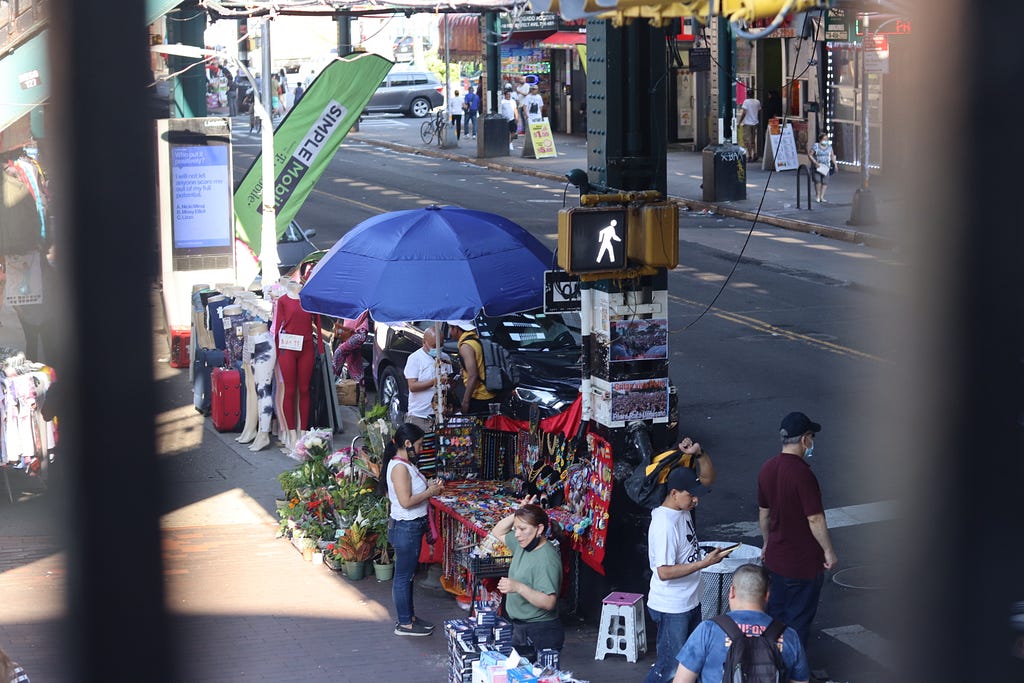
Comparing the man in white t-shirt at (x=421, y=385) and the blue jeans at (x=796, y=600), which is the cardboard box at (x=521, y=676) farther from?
the man in white t-shirt at (x=421, y=385)

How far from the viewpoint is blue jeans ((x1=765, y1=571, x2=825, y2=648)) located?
7.70 m

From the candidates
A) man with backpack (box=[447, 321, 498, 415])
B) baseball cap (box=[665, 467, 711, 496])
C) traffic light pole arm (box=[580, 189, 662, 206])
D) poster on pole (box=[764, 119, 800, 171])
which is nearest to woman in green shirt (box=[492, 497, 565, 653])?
baseball cap (box=[665, 467, 711, 496])

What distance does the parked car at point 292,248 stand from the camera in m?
20.1

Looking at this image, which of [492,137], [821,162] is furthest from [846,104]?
[492,137]

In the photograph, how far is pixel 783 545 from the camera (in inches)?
303

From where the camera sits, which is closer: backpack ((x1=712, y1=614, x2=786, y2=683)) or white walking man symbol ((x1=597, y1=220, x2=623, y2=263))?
backpack ((x1=712, y1=614, x2=786, y2=683))

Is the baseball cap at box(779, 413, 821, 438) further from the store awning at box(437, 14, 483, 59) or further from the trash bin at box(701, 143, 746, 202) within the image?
the store awning at box(437, 14, 483, 59)

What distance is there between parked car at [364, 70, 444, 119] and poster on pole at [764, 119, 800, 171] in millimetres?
23051

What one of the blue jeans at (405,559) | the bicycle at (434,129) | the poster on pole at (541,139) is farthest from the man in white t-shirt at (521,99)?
the blue jeans at (405,559)

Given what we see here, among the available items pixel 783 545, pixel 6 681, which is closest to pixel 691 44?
pixel 783 545

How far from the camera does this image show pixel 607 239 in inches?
355

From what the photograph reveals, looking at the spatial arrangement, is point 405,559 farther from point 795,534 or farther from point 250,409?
point 250,409

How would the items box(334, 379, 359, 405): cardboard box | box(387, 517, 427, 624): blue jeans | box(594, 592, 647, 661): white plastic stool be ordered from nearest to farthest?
box(594, 592, 647, 661): white plastic stool → box(387, 517, 427, 624): blue jeans → box(334, 379, 359, 405): cardboard box

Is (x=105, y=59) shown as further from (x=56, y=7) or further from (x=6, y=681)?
(x=6, y=681)
